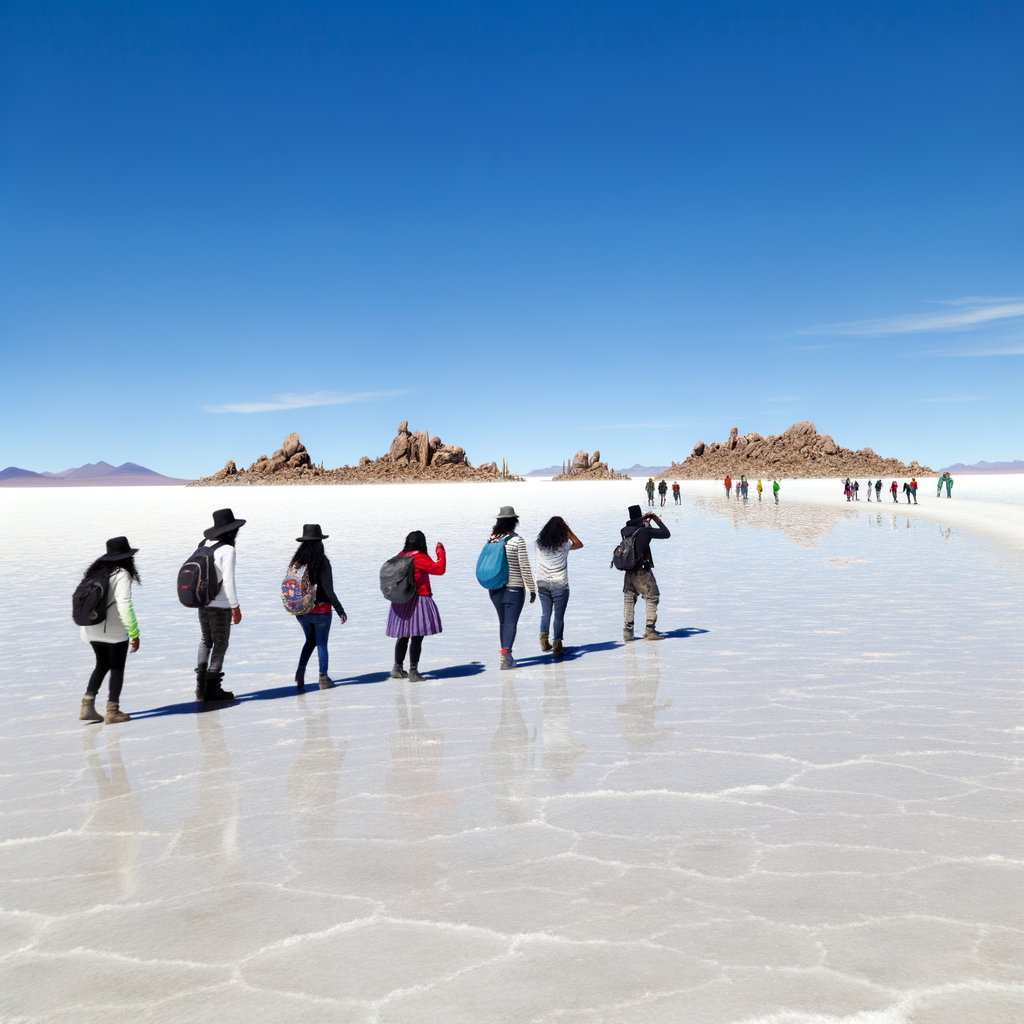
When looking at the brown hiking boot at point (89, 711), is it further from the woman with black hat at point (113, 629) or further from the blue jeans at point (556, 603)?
the blue jeans at point (556, 603)

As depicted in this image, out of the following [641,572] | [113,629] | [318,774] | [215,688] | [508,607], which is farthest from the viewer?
[641,572]

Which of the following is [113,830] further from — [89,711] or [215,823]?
[89,711]

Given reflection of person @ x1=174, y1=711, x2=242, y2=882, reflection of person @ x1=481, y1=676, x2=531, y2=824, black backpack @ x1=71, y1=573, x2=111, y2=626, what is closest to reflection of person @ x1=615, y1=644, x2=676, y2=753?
reflection of person @ x1=481, y1=676, x2=531, y2=824

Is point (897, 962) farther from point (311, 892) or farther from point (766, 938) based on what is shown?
point (311, 892)

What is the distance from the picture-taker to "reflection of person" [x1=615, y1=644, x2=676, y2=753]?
615cm

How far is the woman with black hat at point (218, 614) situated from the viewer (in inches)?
283

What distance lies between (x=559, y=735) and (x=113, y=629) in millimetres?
3707

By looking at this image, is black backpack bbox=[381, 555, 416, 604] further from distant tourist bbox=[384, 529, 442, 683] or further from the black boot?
the black boot

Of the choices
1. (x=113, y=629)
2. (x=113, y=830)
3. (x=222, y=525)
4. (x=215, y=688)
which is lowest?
(x=113, y=830)

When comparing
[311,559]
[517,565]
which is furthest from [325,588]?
[517,565]

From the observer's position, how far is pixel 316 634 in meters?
8.02

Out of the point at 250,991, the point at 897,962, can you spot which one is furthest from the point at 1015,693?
the point at 250,991

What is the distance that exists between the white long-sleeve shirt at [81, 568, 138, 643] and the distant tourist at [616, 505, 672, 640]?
5303 mm

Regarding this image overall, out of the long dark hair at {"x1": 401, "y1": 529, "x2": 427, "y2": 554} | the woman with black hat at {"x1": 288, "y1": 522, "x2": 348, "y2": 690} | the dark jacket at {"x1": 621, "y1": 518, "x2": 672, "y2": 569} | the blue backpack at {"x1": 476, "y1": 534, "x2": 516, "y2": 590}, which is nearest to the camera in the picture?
the woman with black hat at {"x1": 288, "y1": 522, "x2": 348, "y2": 690}
